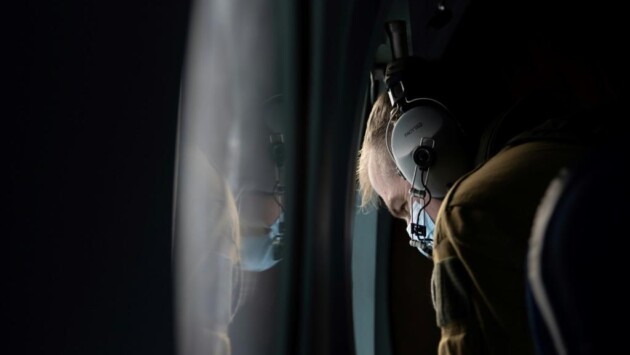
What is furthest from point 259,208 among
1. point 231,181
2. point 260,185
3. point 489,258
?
point 489,258

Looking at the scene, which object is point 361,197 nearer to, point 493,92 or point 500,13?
point 493,92

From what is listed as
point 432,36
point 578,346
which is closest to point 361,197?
point 432,36

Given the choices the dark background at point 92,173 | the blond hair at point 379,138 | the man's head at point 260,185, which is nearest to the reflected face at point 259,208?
the man's head at point 260,185

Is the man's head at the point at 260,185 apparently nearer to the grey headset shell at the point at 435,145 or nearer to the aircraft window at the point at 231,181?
the aircraft window at the point at 231,181

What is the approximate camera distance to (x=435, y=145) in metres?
1.50

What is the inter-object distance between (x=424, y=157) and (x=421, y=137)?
1.6 inches

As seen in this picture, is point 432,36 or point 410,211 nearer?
point 410,211

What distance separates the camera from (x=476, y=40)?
2303mm

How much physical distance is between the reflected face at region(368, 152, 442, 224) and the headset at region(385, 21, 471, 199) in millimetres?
97

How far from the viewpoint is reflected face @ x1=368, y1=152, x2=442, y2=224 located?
1.67 meters

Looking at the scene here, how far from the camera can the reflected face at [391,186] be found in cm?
167

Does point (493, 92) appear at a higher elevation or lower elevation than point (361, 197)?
higher

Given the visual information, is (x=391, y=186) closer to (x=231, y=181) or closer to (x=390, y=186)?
(x=390, y=186)

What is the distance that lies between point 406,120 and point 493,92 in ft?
0.60
